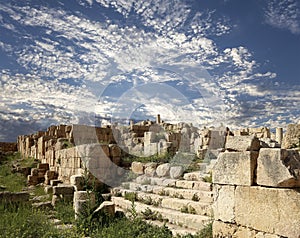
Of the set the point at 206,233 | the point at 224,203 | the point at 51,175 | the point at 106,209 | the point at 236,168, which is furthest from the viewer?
the point at 51,175

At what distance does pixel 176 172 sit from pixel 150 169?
1.68 meters

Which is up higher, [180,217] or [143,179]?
[143,179]

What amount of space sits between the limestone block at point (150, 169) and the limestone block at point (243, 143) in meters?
7.11

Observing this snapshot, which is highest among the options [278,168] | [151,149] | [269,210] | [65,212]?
[278,168]

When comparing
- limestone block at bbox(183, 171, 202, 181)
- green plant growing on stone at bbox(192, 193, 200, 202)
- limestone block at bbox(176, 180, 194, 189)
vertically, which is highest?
limestone block at bbox(183, 171, 202, 181)

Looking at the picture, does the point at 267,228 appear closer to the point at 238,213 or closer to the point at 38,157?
the point at 238,213

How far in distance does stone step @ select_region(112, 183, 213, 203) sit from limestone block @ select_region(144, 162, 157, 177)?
944 millimetres

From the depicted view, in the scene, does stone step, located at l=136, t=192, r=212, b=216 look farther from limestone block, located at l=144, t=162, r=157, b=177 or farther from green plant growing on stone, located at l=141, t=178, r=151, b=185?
limestone block, located at l=144, t=162, r=157, b=177

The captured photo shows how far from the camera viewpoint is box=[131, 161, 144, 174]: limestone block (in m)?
13.7

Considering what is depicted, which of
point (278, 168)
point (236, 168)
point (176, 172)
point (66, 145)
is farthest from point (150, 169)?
point (278, 168)

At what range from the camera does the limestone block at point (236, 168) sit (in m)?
5.45

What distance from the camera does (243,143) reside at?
5.77 m

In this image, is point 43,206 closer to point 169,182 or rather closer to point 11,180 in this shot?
point 169,182

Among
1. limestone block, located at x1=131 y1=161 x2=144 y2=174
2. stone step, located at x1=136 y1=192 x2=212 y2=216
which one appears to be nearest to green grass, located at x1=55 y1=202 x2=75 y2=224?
stone step, located at x1=136 y1=192 x2=212 y2=216
